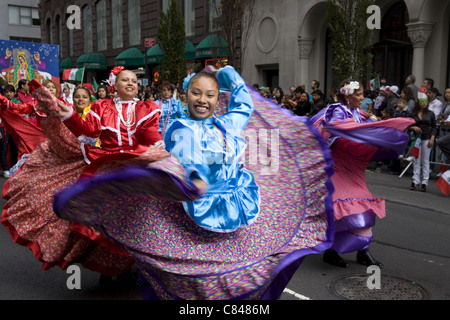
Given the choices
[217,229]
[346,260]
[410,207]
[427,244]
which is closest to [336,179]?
[346,260]

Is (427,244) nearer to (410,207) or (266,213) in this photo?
(410,207)

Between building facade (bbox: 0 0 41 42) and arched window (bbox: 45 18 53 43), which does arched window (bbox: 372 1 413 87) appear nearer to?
arched window (bbox: 45 18 53 43)

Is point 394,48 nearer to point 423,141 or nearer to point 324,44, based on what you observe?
→ point 324,44

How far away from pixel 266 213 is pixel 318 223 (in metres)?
0.35

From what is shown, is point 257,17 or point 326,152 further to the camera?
point 257,17

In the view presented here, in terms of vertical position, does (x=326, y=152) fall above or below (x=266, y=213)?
above

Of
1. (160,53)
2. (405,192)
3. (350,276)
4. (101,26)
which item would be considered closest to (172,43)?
(160,53)

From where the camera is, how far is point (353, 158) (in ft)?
14.8

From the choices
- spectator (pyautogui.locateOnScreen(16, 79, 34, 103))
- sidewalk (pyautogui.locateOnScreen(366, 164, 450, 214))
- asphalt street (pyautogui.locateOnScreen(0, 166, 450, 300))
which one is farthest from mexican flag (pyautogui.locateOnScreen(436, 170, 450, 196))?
spectator (pyautogui.locateOnScreen(16, 79, 34, 103))

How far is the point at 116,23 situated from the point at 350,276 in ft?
96.0

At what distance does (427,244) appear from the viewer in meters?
5.45

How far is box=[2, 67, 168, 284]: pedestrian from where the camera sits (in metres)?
3.81

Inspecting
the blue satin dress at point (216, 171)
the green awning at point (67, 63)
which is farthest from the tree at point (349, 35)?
the green awning at point (67, 63)
